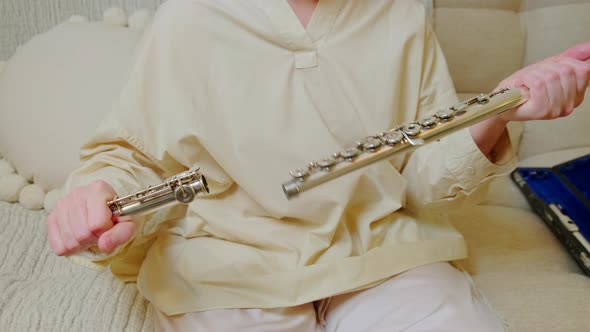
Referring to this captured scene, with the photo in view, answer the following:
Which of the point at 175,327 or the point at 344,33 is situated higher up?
the point at 344,33

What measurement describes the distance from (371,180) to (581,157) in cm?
68

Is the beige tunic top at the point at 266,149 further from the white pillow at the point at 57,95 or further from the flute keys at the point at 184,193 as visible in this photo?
the white pillow at the point at 57,95

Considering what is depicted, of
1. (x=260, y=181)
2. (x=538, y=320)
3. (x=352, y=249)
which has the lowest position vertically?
(x=538, y=320)

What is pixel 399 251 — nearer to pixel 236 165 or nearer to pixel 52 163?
pixel 236 165

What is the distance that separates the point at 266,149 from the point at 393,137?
9.4 inches

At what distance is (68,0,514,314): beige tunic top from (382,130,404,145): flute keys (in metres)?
0.18

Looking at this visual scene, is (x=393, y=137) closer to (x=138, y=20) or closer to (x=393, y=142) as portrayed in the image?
(x=393, y=142)

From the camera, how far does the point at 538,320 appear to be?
801 millimetres

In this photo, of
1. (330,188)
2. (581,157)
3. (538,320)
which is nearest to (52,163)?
(330,188)

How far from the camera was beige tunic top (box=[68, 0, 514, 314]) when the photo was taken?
0.74 m

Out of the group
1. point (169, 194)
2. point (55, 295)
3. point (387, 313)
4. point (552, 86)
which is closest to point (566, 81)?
point (552, 86)

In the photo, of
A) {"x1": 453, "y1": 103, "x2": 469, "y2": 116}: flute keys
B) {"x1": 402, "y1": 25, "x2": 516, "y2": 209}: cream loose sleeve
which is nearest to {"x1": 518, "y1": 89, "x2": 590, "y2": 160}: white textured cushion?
{"x1": 402, "y1": 25, "x2": 516, "y2": 209}: cream loose sleeve

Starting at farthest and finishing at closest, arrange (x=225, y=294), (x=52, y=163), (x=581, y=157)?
(x=581, y=157)
(x=52, y=163)
(x=225, y=294)

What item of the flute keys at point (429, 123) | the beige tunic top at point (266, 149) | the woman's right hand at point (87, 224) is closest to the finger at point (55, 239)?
the woman's right hand at point (87, 224)
